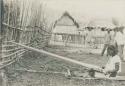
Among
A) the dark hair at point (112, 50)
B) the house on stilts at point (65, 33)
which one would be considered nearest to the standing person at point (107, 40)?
the dark hair at point (112, 50)

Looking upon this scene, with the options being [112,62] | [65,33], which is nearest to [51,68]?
[65,33]

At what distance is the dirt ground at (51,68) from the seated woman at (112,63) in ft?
0.15

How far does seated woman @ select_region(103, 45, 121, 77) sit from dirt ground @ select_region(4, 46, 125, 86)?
1.8 inches

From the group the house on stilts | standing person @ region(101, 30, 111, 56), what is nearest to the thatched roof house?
the house on stilts

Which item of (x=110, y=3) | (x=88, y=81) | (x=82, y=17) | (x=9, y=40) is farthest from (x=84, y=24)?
(x=9, y=40)

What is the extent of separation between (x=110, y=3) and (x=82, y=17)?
0.18m

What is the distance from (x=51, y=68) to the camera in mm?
1419

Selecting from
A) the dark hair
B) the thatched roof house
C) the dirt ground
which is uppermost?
the thatched roof house

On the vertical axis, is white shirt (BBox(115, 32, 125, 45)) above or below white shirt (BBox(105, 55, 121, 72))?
above

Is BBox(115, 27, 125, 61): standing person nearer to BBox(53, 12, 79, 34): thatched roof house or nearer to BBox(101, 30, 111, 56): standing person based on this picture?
BBox(101, 30, 111, 56): standing person

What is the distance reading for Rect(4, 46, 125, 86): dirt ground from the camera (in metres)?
1.40

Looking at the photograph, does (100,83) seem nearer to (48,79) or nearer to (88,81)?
(88,81)

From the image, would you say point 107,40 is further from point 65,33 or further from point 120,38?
point 65,33

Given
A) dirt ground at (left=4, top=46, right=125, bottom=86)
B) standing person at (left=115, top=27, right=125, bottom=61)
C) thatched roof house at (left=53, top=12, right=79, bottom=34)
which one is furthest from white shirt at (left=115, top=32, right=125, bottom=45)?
thatched roof house at (left=53, top=12, right=79, bottom=34)
